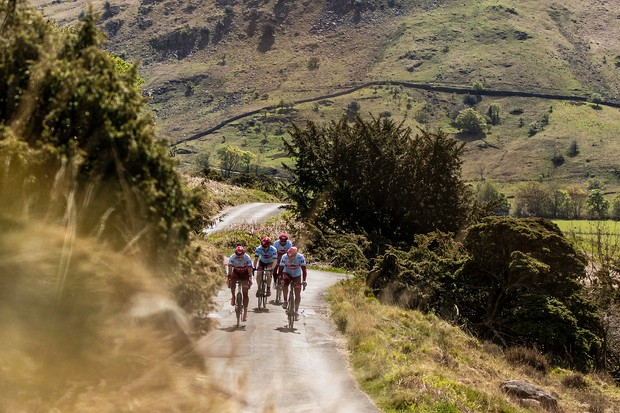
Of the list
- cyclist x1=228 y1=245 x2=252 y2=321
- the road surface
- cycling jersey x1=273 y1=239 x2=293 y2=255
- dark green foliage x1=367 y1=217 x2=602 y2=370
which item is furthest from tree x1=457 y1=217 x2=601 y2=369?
the road surface

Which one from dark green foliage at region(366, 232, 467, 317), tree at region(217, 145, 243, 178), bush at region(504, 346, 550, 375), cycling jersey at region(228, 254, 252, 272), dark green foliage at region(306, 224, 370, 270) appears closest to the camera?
cycling jersey at region(228, 254, 252, 272)

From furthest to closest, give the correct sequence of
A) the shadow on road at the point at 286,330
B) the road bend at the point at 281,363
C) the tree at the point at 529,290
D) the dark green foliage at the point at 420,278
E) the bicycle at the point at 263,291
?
the dark green foliage at the point at 420,278 → the tree at the point at 529,290 → the bicycle at the point at 263,291 → the shadow on road at the point at 286,330 → the road bend at the point at 281,363

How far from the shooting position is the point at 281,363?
15.0 meters

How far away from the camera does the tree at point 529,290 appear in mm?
23859

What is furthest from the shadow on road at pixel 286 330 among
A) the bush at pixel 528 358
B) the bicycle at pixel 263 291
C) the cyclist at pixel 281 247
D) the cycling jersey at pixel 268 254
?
the bush at pixel 528 358

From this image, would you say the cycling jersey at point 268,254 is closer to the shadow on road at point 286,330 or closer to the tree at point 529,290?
the shadow on road at point 286,330

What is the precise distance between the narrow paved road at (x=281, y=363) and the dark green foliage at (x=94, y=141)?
1.74m

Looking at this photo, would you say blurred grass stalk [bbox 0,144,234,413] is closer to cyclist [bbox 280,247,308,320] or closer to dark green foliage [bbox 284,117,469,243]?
cyclist [bbox 280,247,308,320]

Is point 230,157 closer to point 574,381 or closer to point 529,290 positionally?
point 529,290

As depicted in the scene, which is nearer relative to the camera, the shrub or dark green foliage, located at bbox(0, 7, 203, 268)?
dark green foliage, located at bbox(0, 7, 203, 268)

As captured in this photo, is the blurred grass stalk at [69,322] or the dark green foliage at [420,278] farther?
the dark green foliage at [420,278]

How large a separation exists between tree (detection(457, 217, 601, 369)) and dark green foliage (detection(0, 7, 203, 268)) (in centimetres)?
1817

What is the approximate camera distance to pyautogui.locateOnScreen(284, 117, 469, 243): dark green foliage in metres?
40.8

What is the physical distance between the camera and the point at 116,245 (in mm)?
7973
